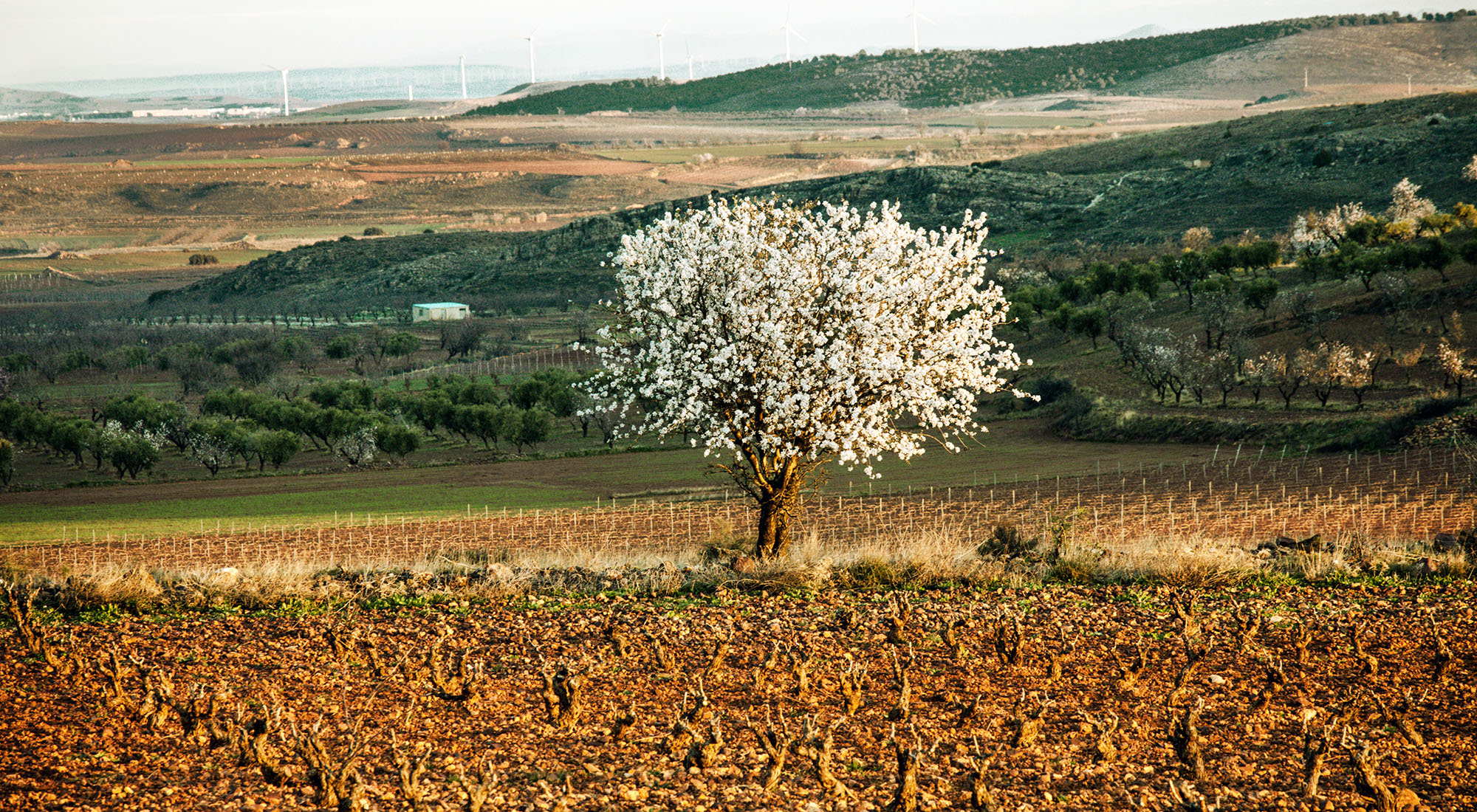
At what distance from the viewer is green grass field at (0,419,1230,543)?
128 feet

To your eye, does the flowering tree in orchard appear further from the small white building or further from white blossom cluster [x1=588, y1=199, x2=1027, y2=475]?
the small white building

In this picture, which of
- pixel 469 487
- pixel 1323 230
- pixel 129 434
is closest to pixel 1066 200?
pixel 1323 230

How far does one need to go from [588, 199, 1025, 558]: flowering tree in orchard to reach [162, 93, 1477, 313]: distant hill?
98.5 meters

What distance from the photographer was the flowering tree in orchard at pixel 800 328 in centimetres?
1881

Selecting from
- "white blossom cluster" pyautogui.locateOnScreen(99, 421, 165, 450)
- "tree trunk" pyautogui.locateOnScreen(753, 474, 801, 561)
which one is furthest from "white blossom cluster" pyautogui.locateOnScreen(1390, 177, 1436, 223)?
"white blossom cluster" pyautogui.locateOnScreen(99, 421, 165, 450)

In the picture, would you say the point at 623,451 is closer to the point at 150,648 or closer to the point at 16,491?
the point at 16,491

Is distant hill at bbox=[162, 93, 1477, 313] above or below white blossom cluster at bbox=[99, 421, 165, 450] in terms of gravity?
above

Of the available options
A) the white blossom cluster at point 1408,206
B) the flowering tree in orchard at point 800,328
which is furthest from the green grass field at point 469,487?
the white blossom cluster at point 1408,206

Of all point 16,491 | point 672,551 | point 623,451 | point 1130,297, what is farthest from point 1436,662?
point 1130,297

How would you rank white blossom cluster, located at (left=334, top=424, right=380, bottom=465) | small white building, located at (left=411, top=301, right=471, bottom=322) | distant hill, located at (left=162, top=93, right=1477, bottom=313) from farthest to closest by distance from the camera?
small white building, located at (left=411, top=301, right=471, bottom=322) < distant hill, located at (left=162, top=93, right=1477, bottom=313) < white blossom cluster, located at (left=334, top=424, right=380, bottom=465)

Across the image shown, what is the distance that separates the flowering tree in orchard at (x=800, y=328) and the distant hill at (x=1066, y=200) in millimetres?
98492

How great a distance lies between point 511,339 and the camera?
11238cm

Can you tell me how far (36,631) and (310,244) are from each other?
187m

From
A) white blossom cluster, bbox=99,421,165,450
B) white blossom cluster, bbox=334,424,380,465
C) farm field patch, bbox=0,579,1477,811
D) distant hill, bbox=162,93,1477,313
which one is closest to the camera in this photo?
farm field patch, bbox=0,579,1477,811
